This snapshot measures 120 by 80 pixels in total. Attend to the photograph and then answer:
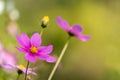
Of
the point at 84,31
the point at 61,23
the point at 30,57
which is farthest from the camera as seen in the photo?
the point at 84,31

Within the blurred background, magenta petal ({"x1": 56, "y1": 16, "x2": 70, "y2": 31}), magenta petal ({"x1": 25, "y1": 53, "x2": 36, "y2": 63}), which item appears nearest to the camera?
magenta petal ({"x1": 25, "y1": 53, "x2": 36, "y2": 63})

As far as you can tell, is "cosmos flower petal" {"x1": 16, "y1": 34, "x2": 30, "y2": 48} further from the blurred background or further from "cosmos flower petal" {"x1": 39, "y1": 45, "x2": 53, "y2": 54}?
the blurred background

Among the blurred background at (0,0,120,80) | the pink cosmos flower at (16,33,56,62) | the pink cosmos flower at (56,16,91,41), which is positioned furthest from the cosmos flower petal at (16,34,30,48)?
the blurred background at (0,0,120,80)

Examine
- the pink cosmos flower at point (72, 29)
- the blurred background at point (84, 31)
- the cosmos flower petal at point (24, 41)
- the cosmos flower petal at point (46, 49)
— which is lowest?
the blurred background at point (84, 31)

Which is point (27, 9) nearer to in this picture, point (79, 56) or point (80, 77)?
point (79, 56)

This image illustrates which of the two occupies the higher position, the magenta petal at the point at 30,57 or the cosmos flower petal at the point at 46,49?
the magenta petal at the point at 30,57

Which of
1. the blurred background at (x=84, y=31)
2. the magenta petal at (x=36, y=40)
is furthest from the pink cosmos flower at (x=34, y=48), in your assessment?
the blurred background at (x=84, y=31)

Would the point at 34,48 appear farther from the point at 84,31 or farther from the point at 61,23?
the point at 84,31

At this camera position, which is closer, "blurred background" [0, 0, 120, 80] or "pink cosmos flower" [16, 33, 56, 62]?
"pink cosmos flower" [16, 33, 56, 62]

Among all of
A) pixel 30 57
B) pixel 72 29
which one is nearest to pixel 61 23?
pixel 72 29

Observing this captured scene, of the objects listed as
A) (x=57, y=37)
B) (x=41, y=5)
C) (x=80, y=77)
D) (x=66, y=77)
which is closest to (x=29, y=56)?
(x=66, y=77)

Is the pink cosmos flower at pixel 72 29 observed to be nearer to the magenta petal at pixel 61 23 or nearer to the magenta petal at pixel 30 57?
the magenta petal at pixel 61 23
